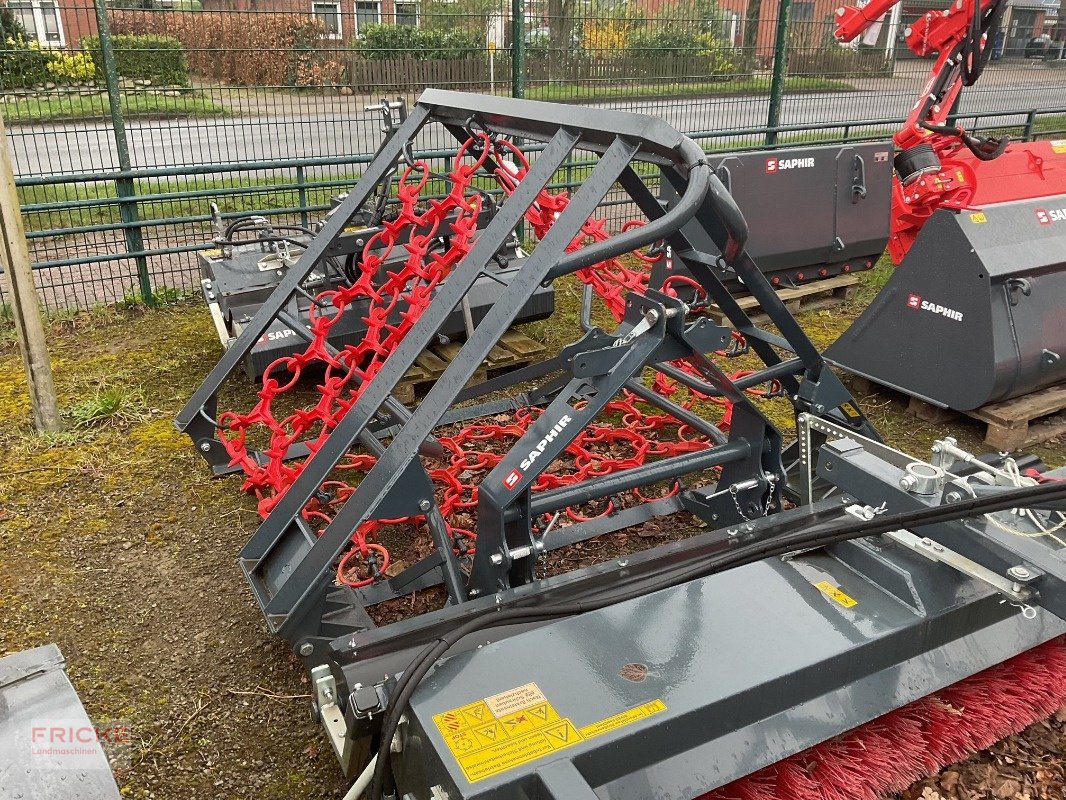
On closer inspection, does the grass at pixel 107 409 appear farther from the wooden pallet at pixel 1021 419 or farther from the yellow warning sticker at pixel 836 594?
the wooden pallet at pixel 1021 419

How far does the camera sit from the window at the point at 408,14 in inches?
258

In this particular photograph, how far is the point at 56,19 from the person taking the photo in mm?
5523

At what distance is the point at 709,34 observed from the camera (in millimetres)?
8031

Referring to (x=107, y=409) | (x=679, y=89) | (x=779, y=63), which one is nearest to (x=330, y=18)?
(x=679, y=89)

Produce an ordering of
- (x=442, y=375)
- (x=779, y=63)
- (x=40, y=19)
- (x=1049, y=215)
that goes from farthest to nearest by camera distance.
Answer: (x=779, y=63)
(x=40, y=19)
(x=1049, y=215)
(x=442, y=375)

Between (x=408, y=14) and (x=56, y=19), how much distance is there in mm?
2346

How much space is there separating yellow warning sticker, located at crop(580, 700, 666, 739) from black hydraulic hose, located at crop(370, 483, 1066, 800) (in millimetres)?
Answer: 318

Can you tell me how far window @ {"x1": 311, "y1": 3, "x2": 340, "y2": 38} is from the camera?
634 centimetres

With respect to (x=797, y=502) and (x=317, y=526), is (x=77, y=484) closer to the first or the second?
(x=317, y=526)

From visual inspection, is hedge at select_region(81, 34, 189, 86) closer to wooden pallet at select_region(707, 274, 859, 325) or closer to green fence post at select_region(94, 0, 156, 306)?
green fence post at select_region(94, 0, 156, 306)

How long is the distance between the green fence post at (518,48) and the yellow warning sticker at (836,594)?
5.59 metres

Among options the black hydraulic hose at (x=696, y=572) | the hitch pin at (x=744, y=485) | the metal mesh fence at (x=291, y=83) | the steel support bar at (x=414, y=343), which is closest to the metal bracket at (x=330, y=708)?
the black hydraulic hose at (x=696, y=572)

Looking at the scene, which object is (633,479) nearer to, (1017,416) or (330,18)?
(1017,416)

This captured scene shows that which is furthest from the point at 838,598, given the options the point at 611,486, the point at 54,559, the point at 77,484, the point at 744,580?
the point at 77,484
